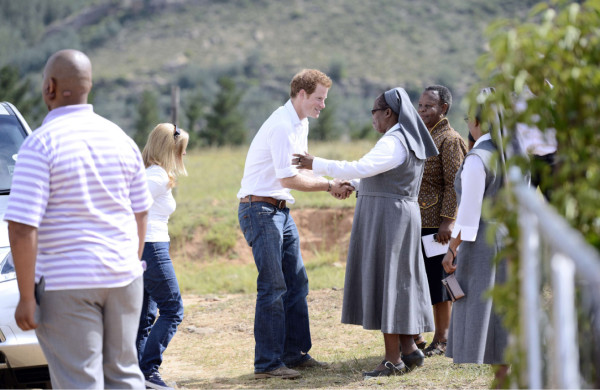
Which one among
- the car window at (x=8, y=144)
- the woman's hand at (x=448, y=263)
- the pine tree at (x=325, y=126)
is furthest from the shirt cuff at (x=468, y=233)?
the pine tree at (x=325, y=126)

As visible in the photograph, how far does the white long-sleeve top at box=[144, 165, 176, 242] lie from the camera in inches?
227

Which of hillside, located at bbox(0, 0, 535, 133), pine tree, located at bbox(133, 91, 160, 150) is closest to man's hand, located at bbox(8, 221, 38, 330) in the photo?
pine tree, located at bbox(133, 91, 160, 150)

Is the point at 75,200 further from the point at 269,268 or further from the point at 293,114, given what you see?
the point at 293,114

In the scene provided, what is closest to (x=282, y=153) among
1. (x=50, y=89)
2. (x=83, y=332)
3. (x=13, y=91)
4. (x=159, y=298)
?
(x=159, y=298)

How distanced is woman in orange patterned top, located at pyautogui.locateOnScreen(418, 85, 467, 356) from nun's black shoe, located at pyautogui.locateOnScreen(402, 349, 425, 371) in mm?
621

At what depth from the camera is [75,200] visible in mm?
3676

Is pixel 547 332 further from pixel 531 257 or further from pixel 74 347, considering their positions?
pixel 74 347

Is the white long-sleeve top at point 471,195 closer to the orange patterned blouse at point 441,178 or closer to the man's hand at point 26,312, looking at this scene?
the orange patterned blouse at point 441,178

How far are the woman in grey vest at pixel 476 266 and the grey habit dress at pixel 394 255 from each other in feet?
2.22

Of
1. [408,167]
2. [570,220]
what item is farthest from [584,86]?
[408,167]

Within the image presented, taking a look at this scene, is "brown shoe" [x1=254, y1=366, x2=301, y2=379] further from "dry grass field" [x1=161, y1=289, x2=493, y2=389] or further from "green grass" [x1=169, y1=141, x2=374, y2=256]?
"green grass" [x1=169, y1=141, x2=374, y2=256]

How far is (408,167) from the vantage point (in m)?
6.14

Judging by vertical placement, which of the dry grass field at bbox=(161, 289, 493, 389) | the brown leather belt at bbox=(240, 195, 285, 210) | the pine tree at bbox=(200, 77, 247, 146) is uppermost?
the pine tree at bbox=(200, 77, 247, 146)

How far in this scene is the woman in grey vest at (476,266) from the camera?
5.20 m
